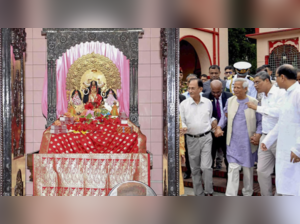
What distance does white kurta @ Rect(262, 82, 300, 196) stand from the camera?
11.3 ft

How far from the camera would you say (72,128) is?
5.39 meters

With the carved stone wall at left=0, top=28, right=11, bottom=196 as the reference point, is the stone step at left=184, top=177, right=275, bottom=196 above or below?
below

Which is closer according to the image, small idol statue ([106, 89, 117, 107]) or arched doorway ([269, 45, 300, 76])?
small idol statue ([106, 89, 117, 107])

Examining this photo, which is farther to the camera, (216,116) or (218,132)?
(216,116)

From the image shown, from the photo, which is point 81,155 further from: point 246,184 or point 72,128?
point 246,184

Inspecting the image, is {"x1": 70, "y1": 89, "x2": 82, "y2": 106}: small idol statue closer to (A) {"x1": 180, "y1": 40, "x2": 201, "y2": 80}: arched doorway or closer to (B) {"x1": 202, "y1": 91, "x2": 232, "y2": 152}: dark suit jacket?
(B) {"x1": 202, "y1": 91, "x2": 232, "y2": 152}: dark suit jacket

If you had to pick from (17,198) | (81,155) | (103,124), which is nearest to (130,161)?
(81,155)

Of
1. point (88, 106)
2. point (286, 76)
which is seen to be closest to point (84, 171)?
point (88, 106)

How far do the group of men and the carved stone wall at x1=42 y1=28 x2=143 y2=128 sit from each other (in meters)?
1.29

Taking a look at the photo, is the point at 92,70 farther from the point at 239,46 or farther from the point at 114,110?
the point at 239,46

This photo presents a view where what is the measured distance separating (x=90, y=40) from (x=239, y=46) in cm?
1173

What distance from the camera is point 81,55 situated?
238 inches

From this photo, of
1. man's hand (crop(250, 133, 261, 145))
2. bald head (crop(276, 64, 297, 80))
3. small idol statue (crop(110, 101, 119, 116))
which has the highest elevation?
bald head (crop(276, 64, 297, 80))

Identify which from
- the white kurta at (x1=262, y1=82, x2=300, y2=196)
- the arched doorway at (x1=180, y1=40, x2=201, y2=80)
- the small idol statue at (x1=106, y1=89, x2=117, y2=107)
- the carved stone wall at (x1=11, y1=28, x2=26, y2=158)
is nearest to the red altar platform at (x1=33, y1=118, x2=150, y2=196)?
the carved stone wall at (x1=11, y1=28, x2=26, y2=158)
